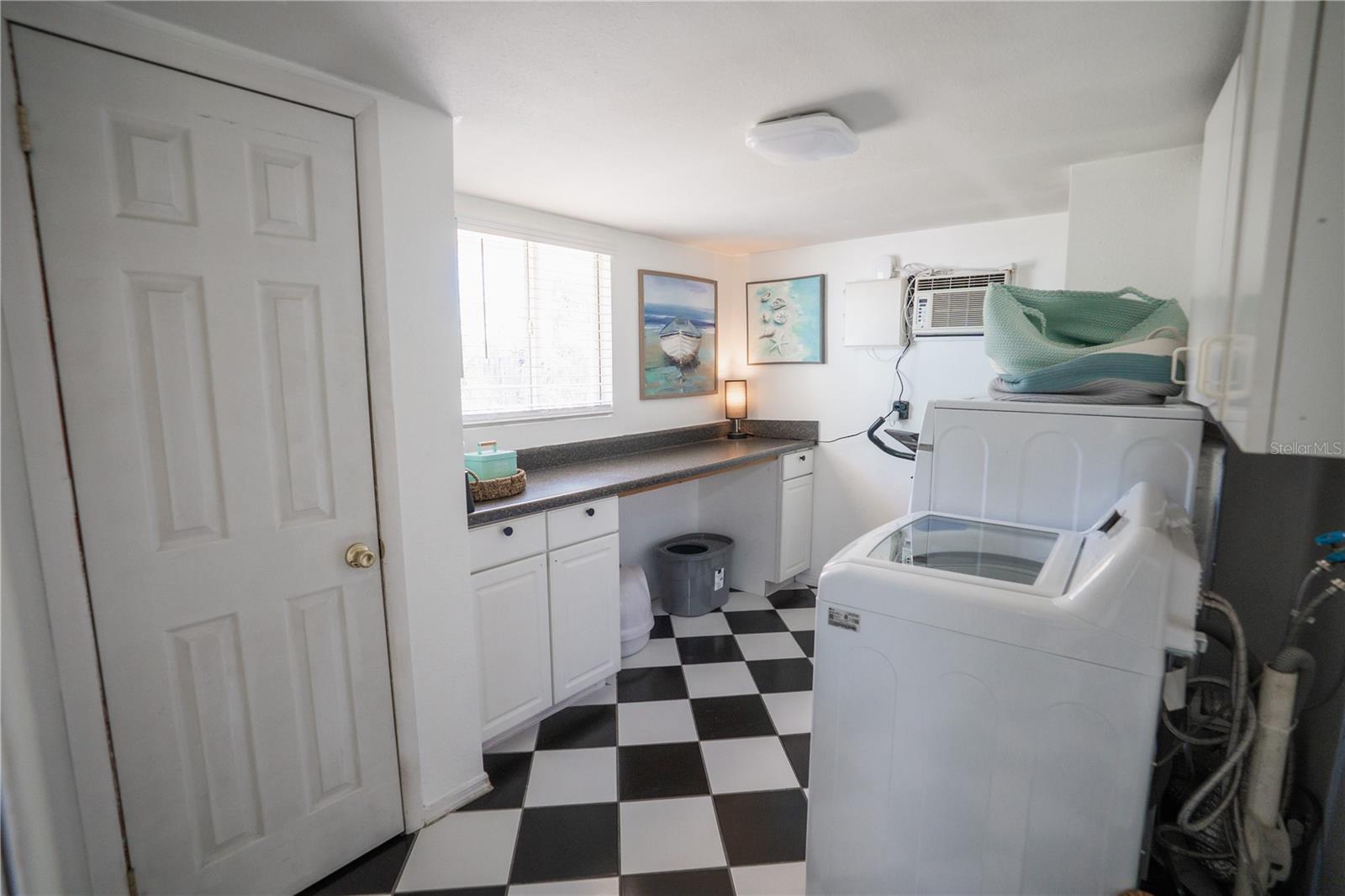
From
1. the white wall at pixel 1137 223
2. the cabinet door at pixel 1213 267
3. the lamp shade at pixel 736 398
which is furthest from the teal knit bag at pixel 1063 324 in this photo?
the lamp shade at pixel 736 398

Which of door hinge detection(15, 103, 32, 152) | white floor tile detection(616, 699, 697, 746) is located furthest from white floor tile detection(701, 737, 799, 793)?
door hinge detection(15, 103, 32, 152)

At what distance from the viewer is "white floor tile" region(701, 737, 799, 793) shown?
193 cm

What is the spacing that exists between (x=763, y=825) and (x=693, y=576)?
149 cm

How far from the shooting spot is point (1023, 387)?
5.36ft

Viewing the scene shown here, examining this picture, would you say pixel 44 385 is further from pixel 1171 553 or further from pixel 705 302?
pixel 705 302

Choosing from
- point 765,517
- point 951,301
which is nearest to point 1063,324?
→ point 951,301

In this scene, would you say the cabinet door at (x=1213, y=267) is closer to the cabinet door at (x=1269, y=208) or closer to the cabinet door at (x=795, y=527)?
the cabinet door at (x=1269, y=208)

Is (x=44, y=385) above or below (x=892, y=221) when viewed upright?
below

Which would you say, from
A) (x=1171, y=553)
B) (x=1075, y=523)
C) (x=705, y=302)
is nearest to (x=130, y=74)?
(x=1171, y=553)

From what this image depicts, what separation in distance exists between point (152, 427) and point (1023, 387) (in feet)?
7.02

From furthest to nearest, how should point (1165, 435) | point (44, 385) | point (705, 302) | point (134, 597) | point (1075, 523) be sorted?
1. point (705, 302)
2. point (1075, 523)
3. point (1165, 435)
4. point (134, 597)
5. point (44, 385)

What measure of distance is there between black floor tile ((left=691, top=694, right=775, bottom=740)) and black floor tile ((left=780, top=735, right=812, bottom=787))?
8cm

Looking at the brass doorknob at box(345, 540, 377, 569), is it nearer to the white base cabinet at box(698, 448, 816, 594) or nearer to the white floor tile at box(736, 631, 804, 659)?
the white floor tile at box(736, 631, 804, 659)

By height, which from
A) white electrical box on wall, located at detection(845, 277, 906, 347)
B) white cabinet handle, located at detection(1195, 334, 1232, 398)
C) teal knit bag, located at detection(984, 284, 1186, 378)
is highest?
white electrical box on wall, located at detection(845, 277, 906, 347)
